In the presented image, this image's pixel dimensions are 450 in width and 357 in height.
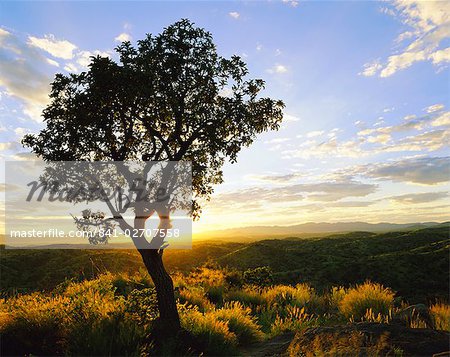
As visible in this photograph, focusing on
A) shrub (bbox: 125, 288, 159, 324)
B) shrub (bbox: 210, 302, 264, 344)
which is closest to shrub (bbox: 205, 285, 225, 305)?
shrub (bbox: 210, 302, 264, 344)

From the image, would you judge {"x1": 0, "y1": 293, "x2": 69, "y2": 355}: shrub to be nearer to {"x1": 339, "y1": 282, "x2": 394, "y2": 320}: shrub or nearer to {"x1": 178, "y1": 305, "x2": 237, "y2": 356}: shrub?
{"x1": 178, "y1": 305, "x2": 237, "y2": 356}: shrub

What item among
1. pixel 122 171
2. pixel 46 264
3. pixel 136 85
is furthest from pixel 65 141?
pixel 46 264

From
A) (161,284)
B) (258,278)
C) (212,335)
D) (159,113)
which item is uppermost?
(159,113)

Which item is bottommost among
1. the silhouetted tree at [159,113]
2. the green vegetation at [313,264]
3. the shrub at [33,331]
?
the green vegetation at [313,264]

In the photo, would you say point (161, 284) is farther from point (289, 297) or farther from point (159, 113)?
point (289, 297)

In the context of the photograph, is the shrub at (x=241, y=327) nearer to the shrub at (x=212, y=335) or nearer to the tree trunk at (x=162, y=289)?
the shrub at (x=212, y=335)

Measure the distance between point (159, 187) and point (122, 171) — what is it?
47.1 inches

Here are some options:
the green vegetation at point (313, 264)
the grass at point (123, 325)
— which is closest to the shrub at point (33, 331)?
Answer: the grass at point (123, 325)

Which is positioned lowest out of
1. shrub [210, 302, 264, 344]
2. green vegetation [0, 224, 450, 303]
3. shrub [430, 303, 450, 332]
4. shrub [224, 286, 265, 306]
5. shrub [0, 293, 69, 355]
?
green vegetation [0, 224, 450, 303]

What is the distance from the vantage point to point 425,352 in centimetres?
678

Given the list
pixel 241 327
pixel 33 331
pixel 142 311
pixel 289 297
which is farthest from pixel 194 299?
pixel 33 331

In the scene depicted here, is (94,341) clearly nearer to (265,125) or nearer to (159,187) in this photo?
(159,187)

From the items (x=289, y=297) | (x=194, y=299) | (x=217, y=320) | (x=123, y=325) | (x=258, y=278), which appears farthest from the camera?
(x=258, y=278)

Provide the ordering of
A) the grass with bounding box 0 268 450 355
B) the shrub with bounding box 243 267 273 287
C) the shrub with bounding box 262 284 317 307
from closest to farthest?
1. the grass with bounding box 0 268 450 355
2. the shrub with bounding box 262 284 317 307
3. the shrub with bounding box 243 267 273 287
